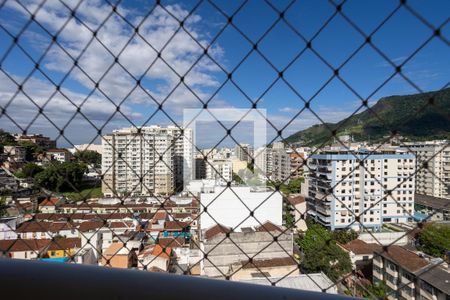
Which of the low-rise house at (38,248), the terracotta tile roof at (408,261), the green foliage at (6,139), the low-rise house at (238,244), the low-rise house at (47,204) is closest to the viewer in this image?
the terracotta tile roof at (408,261)

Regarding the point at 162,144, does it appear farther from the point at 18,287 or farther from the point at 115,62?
the point at 18,287

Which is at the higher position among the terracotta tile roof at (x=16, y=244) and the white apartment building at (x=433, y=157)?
the white apartment building at (x=433, y=157)

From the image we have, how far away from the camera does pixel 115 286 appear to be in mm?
533

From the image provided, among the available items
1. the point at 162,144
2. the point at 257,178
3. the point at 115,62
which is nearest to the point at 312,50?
the point at 115,62

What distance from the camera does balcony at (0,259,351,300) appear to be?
0.50 m

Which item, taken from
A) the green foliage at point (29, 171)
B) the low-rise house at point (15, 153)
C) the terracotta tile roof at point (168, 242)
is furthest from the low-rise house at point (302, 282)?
the low-rise house at point (15, 153)

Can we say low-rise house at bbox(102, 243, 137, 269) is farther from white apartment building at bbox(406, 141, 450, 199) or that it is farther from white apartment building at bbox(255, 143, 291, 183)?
white apartment building at bbox(406, 141, 450, 199)

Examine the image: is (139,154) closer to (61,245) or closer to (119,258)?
(119,258)

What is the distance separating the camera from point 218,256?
4445mm

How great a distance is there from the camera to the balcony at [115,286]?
50 cm

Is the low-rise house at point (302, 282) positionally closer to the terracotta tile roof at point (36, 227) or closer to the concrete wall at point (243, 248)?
the terracotta tile roof at point (36, 227)

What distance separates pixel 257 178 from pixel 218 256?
11.4 feet

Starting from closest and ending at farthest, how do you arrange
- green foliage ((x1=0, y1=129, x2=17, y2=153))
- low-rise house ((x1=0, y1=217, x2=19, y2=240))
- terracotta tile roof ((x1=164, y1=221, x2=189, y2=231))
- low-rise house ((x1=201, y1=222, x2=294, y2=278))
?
terracotta tile roof ((x1=164, y1=221, x2=189, y2=231)) < green foliage ((x1=0, y1=129, x2=17, y2=153)) < low-rise house ((x1=0, y1=217, x2=19, y2=240)) < low-rise house ((x1=201, y1=222, x2=294, y2=278))

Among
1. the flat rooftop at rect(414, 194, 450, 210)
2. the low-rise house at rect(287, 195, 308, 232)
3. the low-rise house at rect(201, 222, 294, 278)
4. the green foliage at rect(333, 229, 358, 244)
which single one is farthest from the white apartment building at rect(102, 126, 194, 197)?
the green foliage at rect(333, 229, 358, 244)
